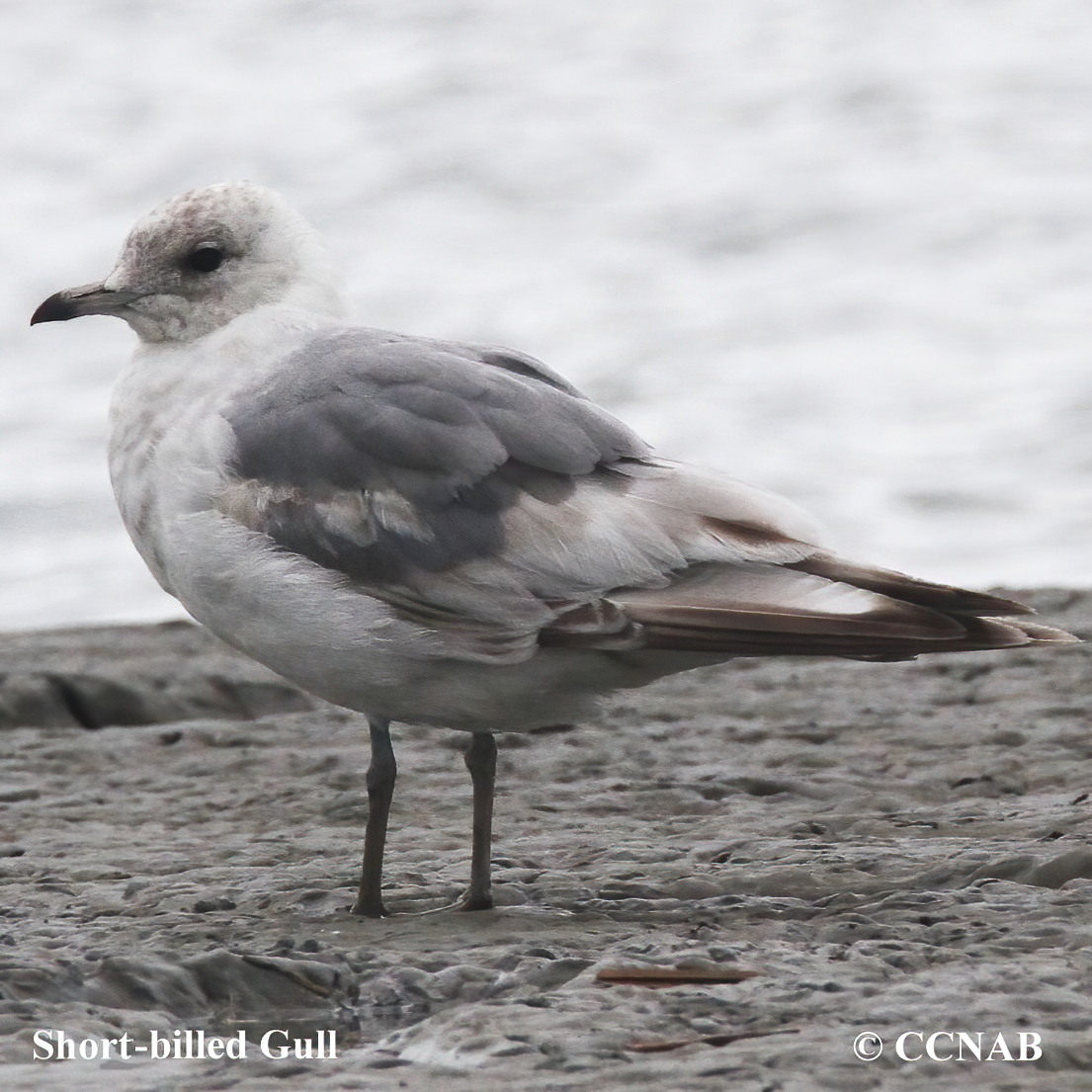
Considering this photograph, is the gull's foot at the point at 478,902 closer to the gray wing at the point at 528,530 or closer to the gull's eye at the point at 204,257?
the gray wing at the point at 528,530

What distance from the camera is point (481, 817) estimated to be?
4.33 m

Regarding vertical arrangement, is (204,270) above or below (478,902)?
above

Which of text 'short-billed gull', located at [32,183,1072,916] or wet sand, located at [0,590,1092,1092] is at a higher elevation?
text 'short-billed gull', located at [32,183,1072,916]

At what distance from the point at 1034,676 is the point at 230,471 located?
8.74 feet

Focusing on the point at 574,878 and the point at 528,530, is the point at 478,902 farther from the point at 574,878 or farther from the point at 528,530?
the point at 528,530

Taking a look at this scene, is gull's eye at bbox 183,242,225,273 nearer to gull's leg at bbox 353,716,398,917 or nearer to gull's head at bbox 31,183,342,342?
gull's head at bbox 31,183,342,342

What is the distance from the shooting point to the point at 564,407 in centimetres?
430

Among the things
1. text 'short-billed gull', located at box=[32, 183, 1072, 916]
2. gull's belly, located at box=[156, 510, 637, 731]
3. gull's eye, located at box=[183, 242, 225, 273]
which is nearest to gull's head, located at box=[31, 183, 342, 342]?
gull's eye, located at box=[183, 242, 225, 273]

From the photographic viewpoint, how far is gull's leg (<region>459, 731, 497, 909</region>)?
4203 mm

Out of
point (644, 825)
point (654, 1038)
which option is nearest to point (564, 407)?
point (644, 825)

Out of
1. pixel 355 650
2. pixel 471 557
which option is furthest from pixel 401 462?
pixel 355 650

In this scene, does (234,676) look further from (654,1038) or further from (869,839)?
(654,1038)
